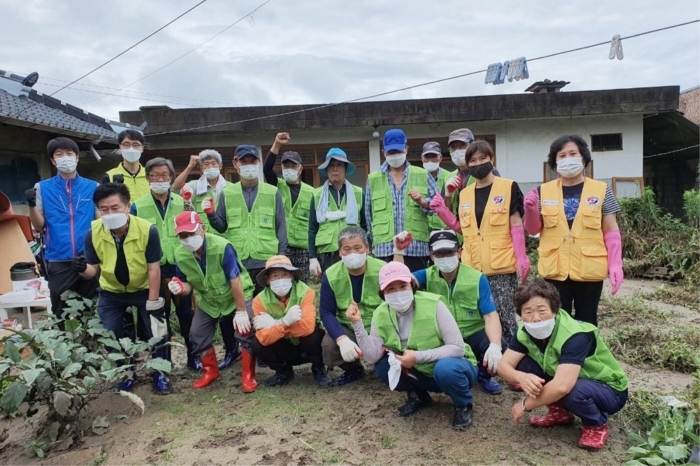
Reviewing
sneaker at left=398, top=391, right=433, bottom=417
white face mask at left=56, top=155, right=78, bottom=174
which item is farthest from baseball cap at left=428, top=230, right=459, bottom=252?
white face mask at left=56, top=155, right=78, bottom=174

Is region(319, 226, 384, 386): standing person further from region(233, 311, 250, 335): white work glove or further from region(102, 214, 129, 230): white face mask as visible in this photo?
region(102, 214, 129, 230): white face mask

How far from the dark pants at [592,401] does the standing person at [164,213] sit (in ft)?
9.37

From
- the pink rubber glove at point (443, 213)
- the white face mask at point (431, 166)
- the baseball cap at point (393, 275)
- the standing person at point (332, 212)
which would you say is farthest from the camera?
the white face mask at point (431, 166)

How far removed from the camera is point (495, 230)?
3.22 metres

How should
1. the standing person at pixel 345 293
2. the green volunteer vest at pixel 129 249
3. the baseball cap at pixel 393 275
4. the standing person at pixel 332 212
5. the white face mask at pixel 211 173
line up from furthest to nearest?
Result: the white face mask at pixel 211 173, the standing person at pixel 332 212, the green volunteer vest at pixel 129 249, the standing person at pixel 345 293, the baseball cap at pixel 393 275

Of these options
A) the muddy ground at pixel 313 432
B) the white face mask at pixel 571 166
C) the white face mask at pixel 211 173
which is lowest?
the muddy ground at pixel 313 432

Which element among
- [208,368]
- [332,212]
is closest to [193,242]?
[208,368]

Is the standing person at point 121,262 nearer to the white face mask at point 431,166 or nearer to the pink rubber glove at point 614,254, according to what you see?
the white face mask at point 431,166

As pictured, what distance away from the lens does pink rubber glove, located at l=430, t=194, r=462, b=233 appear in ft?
11.7

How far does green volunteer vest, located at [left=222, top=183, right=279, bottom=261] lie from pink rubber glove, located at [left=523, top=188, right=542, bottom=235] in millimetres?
2026

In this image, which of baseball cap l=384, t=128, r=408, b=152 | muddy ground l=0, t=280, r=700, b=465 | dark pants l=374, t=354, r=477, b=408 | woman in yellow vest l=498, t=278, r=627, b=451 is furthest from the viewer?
baseball cap l=384, t=128, r=408, b=152

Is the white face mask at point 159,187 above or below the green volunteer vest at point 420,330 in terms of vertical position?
above

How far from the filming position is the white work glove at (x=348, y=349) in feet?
10.1

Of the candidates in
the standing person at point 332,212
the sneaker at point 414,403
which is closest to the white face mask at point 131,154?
the standing person at point 332,212
